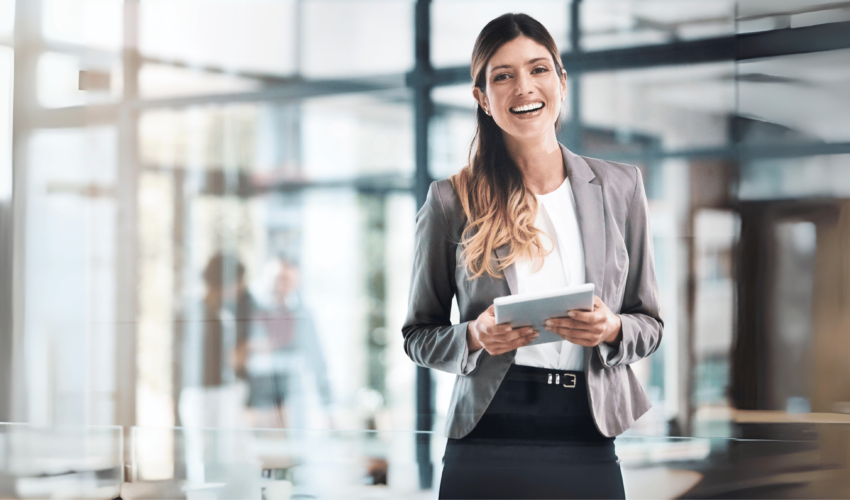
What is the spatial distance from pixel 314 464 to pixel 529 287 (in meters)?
1.67

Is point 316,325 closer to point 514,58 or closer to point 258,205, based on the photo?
point 258,205

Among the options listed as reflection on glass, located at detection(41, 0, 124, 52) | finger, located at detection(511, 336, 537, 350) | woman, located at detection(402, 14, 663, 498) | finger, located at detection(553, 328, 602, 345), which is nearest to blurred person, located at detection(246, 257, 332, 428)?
reflection on glass, located at detection(41, 0, 124, 52)

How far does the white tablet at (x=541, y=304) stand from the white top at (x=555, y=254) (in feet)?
0.75

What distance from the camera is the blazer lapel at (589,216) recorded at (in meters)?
2.48

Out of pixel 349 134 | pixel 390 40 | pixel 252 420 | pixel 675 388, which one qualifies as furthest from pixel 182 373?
pixel 675 388

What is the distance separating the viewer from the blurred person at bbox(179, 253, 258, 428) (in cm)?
433

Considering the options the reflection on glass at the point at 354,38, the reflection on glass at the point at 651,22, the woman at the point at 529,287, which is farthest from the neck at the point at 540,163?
the reflection on glass at the point at 354,38

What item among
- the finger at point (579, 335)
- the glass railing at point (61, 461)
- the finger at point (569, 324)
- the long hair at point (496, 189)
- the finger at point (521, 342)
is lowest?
the glass railing at point (61, 461)

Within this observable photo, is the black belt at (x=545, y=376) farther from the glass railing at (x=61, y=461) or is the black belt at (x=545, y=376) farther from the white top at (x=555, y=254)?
the glass railing at (x=61, y=461)

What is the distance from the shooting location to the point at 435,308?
2.35 m

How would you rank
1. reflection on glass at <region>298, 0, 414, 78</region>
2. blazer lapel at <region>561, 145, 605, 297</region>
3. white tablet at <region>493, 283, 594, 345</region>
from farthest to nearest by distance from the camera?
reflection on glass at <region>298, 0, 414, 78</region>, blazer lapel at <region>561, 145, 605, 297</region>, white tablet at <region>493, 283, 594, 345</region>

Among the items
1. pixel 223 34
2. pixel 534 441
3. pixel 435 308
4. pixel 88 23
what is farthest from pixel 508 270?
pixel 88 23

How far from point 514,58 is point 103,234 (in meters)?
2.94

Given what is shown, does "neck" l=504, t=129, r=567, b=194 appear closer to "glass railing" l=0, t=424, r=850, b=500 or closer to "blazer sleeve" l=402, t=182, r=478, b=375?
"blazer sleeve" l=402, t=182, r=478, b=375
